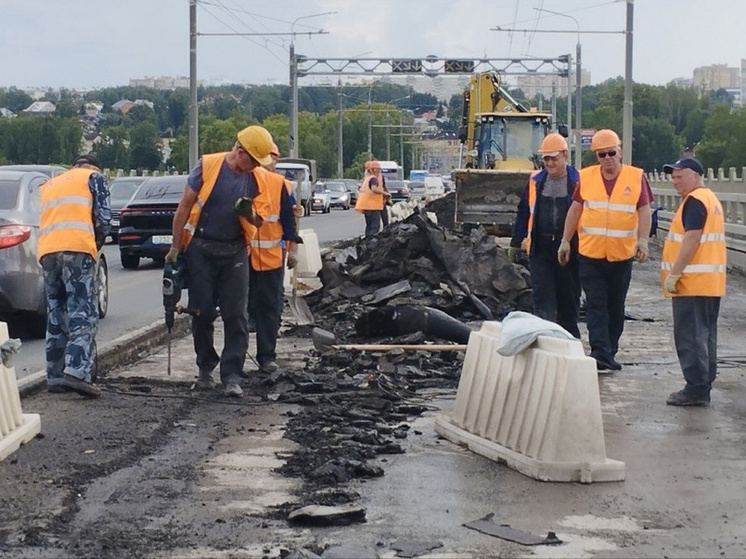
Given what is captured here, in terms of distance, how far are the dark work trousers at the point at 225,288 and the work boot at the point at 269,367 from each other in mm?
959

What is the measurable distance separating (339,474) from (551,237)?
17.1 feet

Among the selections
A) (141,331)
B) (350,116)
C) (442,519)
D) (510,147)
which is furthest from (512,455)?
(350,116)

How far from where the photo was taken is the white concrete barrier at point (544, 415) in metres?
7.39

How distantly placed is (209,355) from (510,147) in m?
24.1

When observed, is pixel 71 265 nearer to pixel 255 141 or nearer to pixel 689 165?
pixel 255 141

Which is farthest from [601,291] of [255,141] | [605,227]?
[255,141]

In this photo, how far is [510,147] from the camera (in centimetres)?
3409

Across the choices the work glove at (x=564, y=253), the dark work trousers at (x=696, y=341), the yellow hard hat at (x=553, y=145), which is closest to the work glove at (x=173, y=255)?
the work glove at (x=564, y=253)

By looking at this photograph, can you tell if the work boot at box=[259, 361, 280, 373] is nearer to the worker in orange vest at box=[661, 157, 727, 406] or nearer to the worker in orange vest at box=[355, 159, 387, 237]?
the worker in orange vest at box=[661, 157, 727, 406]

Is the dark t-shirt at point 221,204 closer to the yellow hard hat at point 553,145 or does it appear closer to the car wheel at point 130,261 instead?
the yellow hard hat at point 553,145

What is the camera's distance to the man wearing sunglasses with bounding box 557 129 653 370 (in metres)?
11.4

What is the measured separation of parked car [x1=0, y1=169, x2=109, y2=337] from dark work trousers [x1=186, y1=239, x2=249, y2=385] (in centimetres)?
259

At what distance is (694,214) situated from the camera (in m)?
10.1

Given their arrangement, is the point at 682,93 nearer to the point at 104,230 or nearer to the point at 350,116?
the point at 350,116
